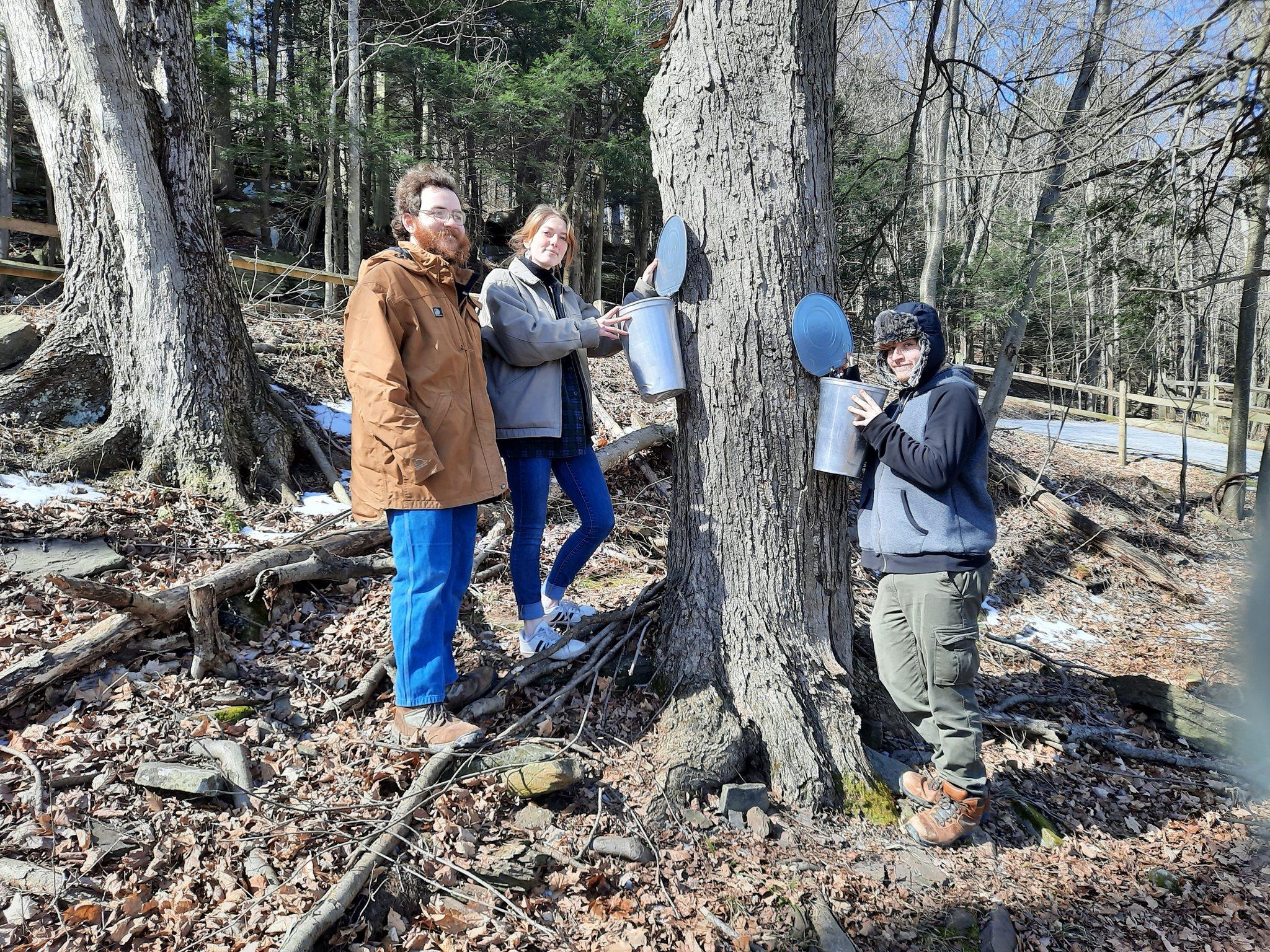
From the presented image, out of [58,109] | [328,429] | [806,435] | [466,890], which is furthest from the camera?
[328,429]

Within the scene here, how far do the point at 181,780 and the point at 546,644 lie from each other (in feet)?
4.69

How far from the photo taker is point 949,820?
2828 millimetres

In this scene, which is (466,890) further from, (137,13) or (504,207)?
(504,207)

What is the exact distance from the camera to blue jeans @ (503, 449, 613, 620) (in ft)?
10.8

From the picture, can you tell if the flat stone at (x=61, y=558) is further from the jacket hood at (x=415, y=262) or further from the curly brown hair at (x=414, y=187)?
the curly brown hair at (x=414, y=187)

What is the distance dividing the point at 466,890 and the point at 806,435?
2.00 meters

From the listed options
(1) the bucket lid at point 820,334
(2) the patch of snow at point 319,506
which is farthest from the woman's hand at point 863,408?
(2) the patch of snow at point 319,506

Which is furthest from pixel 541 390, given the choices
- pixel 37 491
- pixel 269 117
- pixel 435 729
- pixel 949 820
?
pixel 269 117

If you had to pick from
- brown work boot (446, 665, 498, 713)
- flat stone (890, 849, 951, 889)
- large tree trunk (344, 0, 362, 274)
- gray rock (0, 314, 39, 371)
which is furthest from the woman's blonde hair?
large tree trunk (344, 0, 362, 274)

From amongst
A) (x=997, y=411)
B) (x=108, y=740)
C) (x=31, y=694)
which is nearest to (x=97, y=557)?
(x=31, y=694)

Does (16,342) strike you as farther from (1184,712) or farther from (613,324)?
(1184,712)

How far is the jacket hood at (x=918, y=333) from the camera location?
282cm

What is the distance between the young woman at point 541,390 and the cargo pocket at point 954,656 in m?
1.44

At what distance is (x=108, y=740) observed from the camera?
109 inches
